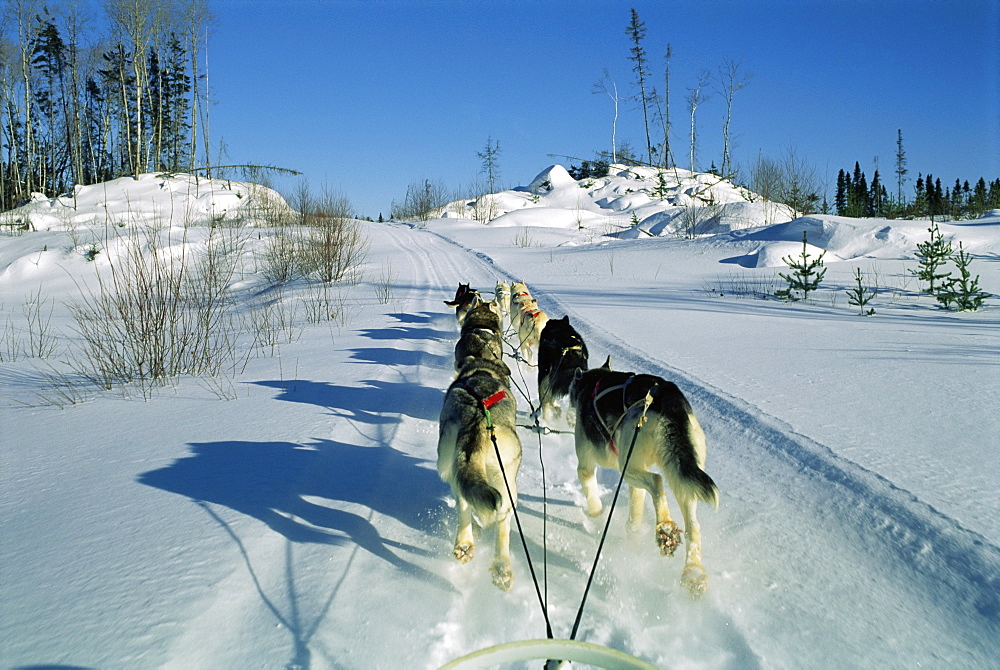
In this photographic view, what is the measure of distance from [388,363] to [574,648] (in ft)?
16.1

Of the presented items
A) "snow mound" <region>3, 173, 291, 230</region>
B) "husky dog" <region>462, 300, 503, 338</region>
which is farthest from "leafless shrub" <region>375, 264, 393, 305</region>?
"snow mound" <region>3, 173, 291, 230</region>

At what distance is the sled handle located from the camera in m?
1.39

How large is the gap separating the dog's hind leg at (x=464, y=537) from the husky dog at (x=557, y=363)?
4.97 ft

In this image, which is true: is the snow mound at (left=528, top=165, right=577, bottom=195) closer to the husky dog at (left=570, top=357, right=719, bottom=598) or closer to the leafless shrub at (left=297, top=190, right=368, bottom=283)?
the leafless shrub at (left=297, top=190, right=368, bottom=283)

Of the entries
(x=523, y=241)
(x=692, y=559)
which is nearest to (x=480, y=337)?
(x=692, y=559)

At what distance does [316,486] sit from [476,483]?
4.19 ft

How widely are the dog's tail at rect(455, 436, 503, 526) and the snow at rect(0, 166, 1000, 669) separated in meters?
0.40

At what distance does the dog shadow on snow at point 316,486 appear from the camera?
8.46 ft

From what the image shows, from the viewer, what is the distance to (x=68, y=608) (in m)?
1.89

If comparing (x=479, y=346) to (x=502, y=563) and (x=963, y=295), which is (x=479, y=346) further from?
(x=963, y=295)

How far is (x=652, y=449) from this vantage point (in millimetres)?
2268

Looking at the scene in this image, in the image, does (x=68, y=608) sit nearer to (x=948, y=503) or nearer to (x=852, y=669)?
(x=852, y=669)

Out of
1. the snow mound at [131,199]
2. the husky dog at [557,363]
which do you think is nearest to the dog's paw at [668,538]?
the husky dog at [557,363]

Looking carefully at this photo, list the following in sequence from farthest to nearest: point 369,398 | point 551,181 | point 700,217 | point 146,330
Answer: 1. point 551,181
2. point 700,217
3. point 146,330
4. point 369,398
